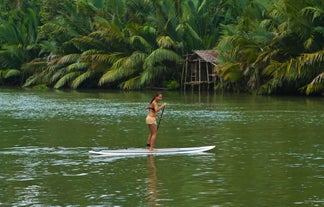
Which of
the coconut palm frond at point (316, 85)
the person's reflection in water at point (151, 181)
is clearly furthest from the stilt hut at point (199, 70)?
the person's reflection in water at point (151, 181)

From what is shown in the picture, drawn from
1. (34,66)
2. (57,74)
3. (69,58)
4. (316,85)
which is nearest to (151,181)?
(316,85)

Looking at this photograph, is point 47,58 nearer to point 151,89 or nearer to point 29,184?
point 151,89

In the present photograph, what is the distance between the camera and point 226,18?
50719 millimetres

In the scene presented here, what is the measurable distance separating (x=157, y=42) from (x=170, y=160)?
32369mm

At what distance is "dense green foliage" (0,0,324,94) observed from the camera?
39.0 m

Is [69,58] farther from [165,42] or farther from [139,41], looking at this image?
[165,42]

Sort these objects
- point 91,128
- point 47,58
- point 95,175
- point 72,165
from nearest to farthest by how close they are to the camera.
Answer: point 95,175 < point 72,165 < point 91,128 < point 47,58

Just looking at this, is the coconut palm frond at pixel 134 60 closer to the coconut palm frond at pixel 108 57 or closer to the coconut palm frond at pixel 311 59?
the coconut palm frond at pixel 108 57

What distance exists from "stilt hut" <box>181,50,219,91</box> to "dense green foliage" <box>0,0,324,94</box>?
0.77m

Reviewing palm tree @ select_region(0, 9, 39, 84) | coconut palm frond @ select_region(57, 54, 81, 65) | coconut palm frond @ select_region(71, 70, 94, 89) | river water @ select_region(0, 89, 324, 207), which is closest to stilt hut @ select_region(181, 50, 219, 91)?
coconut palm frond @ select_region(71, 70, 94, 89)

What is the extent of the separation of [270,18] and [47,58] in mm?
22842

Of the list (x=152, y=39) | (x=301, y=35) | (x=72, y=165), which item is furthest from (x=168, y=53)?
(x=72, y=165)

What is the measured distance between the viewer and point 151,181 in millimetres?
15102

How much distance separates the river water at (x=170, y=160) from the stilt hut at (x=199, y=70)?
1577cm
